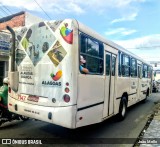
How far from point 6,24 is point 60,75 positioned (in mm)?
18001

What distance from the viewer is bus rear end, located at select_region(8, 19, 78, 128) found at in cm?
545

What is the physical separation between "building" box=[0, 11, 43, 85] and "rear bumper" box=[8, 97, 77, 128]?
880cm

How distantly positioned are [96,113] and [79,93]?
1143 millimetres

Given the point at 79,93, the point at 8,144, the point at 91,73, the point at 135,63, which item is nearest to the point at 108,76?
the point at 91,73

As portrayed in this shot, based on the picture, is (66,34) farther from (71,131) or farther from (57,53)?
(71,131)

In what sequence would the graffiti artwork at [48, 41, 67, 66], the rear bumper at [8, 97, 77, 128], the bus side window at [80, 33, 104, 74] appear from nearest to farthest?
the rear bumper at [8, 97, 77, 128], the graffiti artwork at [48, 41, 67, 66], the bus side window at [80, 33, 104, 74]

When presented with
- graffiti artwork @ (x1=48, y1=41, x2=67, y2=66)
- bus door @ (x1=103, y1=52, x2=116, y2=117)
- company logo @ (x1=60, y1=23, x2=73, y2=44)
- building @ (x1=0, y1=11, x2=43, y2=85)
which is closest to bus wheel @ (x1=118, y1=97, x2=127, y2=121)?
bus door @ (x1=103, y1=52, x2=116, y2=117)

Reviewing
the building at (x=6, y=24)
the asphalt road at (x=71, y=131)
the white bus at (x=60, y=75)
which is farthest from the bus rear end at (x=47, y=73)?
the building at (x=6, y=24)

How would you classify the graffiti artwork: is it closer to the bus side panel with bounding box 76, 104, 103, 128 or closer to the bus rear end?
the bus rear end

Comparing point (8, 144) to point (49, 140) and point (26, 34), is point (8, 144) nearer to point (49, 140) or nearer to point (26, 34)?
point (49, 140)

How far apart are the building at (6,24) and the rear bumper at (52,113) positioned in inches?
346

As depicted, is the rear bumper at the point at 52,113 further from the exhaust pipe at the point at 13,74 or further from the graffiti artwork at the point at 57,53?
the graffiti artwork at the point at 57,53

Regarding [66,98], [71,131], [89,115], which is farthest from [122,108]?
[66,98]

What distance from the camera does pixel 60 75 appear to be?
5.61 metres
